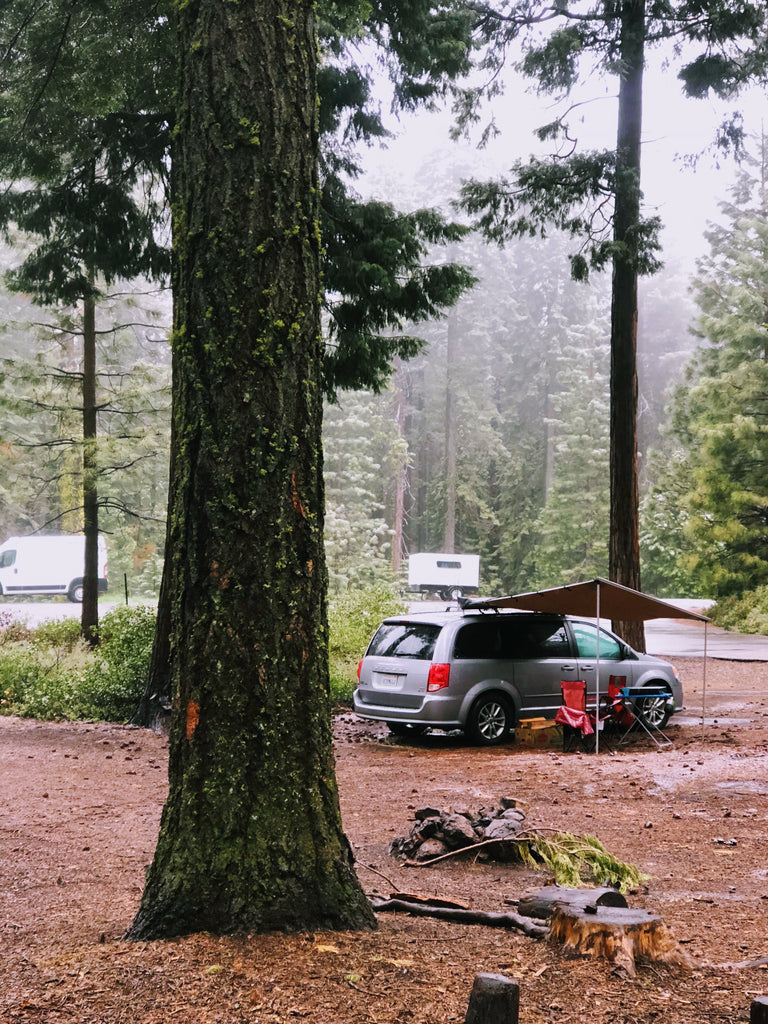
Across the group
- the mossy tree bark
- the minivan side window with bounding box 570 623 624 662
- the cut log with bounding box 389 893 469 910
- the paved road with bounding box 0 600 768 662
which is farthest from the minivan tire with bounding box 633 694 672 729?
the mossy tree bark

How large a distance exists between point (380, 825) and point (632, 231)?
10.7 metres

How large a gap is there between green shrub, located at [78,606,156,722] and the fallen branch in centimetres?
851

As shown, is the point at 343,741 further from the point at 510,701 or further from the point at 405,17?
the point at 405,17

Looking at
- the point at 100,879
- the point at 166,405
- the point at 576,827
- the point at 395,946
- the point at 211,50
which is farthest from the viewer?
the point at 166,405

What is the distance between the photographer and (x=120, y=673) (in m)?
12.8

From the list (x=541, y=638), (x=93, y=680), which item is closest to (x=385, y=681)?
(x=541, y=638)

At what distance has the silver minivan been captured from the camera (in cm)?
1109

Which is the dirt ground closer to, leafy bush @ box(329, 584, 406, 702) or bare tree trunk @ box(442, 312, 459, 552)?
leafy bush @ box(329, 584, 406, 702)

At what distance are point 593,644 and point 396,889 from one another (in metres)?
7.93

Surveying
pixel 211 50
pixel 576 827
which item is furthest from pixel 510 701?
pixel 211 50

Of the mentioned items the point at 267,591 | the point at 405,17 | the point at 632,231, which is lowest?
the point at 267,591

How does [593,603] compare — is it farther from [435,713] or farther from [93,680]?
[93,680]

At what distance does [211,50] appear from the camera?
405 cm

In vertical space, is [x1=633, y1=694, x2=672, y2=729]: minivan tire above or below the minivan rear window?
below
